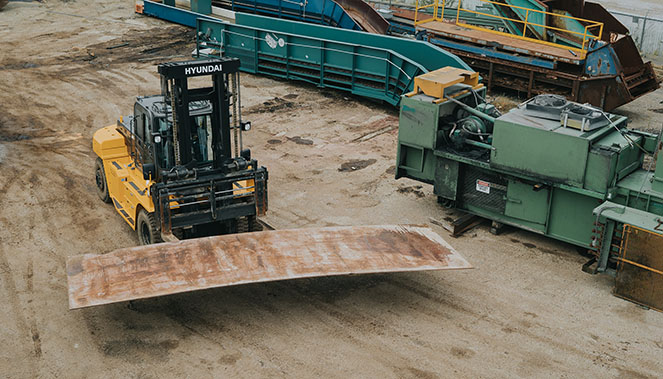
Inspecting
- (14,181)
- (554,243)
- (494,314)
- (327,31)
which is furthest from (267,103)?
(494,314)

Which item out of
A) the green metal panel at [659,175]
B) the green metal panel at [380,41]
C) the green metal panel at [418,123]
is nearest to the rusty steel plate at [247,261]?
the green metal panel at [418,123]

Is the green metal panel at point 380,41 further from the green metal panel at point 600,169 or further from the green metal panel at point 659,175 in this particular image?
the green metal panel at point 659,175

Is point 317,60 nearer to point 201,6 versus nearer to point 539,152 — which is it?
point 201,6

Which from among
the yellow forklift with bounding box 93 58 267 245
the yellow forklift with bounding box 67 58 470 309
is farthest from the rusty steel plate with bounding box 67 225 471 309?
the yellow forklift with bounding box 93 58 267 245

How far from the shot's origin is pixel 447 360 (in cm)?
875

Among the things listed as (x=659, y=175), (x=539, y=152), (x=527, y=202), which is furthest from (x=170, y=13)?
(x=659, y=175)

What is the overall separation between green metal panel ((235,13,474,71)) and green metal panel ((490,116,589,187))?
610cm

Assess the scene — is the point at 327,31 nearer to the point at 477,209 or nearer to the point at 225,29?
the point at 225,29

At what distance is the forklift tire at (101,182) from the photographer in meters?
12.6

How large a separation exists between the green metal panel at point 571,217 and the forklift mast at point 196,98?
16.4ft

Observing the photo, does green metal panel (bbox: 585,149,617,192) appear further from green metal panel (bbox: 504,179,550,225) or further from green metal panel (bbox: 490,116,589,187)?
green metal panel (bbox: 504,179,550,225)

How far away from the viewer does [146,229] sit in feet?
35.6

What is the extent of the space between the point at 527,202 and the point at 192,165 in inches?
204

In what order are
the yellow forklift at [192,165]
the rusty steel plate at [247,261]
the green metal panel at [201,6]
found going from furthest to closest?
the green metal panel at [201,6] < the yellow forklift at [192,165] < the rusty steel plate at [247,261]
